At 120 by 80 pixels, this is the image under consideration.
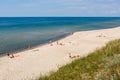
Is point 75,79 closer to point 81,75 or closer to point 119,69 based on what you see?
point 81,75

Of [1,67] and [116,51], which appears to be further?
[1,67]

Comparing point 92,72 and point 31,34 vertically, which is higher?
point 92,72

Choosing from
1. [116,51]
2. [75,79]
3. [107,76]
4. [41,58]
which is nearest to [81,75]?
[75,79]

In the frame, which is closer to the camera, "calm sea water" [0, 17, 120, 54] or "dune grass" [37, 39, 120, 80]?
"dune grass" [37, 39, 120, 80]

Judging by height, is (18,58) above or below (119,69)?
below

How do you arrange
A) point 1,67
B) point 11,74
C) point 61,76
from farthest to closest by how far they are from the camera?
point 1,67 → point 11,74 → point 61,76

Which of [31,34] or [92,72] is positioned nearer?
[92,72]

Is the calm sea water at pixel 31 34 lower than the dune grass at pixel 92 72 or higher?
lower

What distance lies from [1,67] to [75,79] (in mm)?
6625

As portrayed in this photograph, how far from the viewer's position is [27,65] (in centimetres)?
1498

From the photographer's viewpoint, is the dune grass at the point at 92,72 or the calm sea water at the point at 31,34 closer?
the dune grass at the point at 92,72

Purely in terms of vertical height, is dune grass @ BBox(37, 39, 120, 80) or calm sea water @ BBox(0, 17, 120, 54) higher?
dune grass @ BBox(37, 39, 120, 80)

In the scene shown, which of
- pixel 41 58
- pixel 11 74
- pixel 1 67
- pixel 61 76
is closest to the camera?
pixel 61 76

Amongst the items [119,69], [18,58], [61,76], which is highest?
[119,69]
